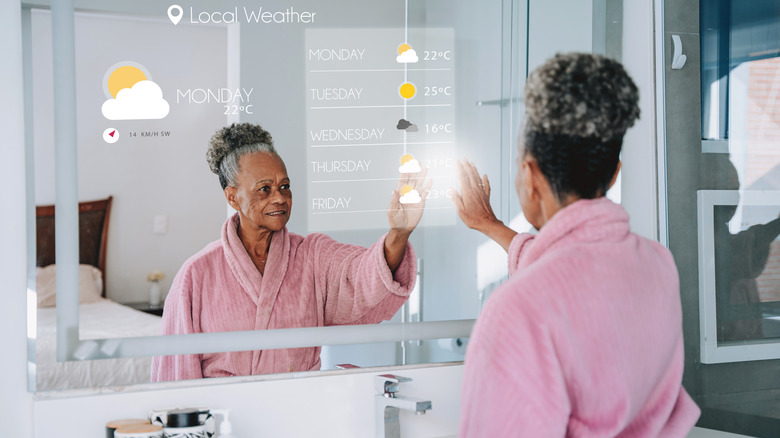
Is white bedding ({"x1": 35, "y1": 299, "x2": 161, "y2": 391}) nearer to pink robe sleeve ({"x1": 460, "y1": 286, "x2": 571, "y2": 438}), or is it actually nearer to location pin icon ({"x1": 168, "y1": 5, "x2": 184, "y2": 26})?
location pin icon ({"x1": 168, "y1": 5, "x2": 184, "y2": 26})

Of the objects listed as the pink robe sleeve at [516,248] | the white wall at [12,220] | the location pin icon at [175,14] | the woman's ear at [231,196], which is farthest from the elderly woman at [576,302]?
the white wall at [12,220]

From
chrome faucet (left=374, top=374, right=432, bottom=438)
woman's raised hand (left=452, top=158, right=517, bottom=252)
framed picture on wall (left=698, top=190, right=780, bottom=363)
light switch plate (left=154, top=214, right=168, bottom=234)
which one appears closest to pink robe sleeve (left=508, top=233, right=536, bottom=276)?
woman's raised hand (left=452, top=158, right=517, bottom=252)

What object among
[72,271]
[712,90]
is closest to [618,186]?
[712,90]

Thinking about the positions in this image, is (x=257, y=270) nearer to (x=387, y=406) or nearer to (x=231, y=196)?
(x=231, y=196)

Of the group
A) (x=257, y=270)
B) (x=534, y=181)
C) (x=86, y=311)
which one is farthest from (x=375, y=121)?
(x=86, y=311)

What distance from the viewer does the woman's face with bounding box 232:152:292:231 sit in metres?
1.34

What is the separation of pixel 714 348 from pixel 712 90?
0.57m

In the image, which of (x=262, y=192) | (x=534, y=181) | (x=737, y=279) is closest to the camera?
(x=534, y=181)

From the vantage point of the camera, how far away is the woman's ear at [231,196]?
133cm

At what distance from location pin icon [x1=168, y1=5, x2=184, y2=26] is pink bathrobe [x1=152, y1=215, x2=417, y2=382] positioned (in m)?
0.36

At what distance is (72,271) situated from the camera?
125cm

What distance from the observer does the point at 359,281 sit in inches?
56.4

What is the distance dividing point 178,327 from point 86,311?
0.52ft

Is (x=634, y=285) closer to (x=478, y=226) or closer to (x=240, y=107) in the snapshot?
(x=478, y=226)
